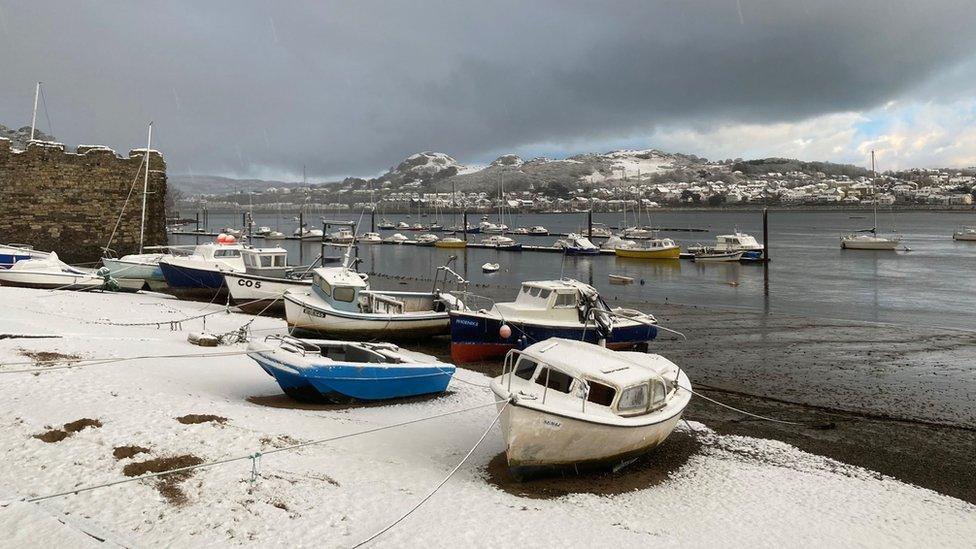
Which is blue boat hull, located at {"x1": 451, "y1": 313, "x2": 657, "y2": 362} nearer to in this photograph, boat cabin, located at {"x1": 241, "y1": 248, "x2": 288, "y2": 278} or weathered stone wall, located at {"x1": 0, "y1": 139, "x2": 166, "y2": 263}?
boat cabin, located at {"x1": 241, "y1": 248, "x2": 288, "y2": 278}

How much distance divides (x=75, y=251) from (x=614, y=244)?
5539 cm

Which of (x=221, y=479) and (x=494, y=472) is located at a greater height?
(x=221, y=479)

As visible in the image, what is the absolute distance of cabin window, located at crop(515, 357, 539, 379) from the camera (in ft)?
36.7

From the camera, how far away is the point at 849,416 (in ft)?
50.8

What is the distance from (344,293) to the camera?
21.7 meters

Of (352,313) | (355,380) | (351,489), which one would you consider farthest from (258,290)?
(351,489)

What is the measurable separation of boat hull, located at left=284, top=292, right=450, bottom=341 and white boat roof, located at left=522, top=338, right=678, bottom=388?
10.4 meters

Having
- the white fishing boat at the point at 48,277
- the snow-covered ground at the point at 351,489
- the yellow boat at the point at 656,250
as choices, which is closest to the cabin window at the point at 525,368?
the snow-covered ground at the point at 351,489

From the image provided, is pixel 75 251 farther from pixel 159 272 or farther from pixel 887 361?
pixel 887 361

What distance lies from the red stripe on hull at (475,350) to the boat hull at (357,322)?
261 centimetres

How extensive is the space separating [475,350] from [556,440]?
10.1 m

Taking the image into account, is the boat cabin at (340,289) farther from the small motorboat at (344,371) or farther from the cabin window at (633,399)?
the cabin window at (633,399)

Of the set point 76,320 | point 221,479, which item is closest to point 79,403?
point 221,479

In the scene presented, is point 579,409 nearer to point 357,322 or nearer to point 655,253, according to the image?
point 357,322
